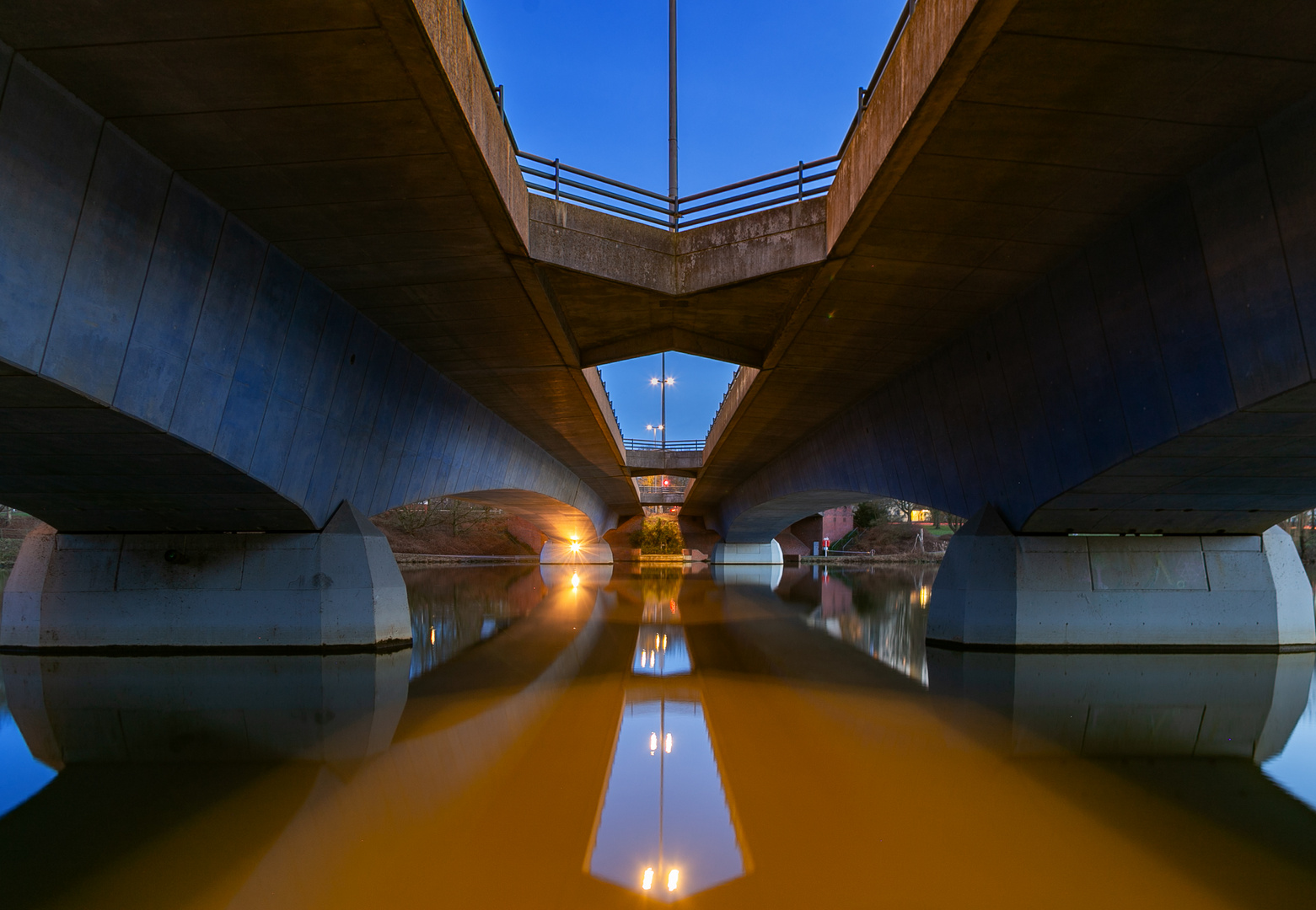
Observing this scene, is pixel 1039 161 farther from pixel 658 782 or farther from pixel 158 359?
pixel 158 359

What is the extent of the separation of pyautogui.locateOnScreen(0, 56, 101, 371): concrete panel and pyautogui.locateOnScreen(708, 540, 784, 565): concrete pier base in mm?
46234

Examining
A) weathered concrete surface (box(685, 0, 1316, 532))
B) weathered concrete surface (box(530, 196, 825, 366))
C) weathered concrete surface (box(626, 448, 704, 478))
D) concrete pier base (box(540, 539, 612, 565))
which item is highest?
weathered concrete surface (box(626, 448, 704, 478))

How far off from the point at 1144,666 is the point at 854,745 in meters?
6.86

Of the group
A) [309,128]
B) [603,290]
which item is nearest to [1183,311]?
[603,290]

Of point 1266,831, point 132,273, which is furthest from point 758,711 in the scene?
point 132,273

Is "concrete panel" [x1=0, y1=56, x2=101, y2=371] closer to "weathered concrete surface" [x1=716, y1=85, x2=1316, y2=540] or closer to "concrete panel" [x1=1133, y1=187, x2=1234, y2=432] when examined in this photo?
"weathered concrete surface" [x1=716, y1=85, x2=1316, y2=540]

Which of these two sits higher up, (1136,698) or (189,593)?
(189,593)

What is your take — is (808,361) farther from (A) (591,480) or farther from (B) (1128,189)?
(A) (591,480)

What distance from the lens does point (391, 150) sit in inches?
268

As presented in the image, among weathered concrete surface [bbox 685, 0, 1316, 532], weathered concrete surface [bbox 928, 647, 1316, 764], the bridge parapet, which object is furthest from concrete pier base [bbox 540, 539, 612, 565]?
weathered concrete surface [bbox 685, 0, 1316, 532]

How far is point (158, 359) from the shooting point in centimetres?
762

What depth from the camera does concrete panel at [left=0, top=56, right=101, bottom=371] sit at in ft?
18.1

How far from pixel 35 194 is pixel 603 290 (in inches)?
265

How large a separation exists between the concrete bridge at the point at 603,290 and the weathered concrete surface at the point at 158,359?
0.04m
